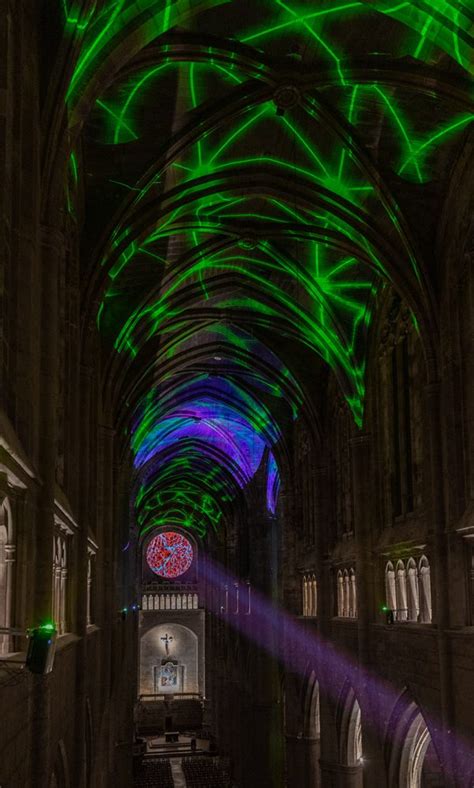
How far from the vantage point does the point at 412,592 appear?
22.2m

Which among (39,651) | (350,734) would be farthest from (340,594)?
(39,651)

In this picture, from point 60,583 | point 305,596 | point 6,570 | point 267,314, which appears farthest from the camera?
point 305,596

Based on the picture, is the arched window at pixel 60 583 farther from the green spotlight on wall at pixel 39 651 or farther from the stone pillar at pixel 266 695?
the stone pillar at pixel 266 695

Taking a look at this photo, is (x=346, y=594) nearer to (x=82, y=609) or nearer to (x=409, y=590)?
(x=409, y=590)

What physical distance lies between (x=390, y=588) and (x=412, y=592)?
191 centimetres

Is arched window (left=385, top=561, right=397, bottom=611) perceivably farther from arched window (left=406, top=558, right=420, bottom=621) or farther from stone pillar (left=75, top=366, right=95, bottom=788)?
stone pillar (left=75, top=366, right=95, bottom=788)

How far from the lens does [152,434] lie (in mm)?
43438

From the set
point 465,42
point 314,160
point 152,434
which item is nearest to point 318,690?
point 152,434

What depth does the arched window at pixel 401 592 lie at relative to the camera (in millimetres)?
22797

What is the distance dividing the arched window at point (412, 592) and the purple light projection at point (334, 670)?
219cm

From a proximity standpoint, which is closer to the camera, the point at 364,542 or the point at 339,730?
the point at 364,542

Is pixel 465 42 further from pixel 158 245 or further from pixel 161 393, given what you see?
pixel 161 393

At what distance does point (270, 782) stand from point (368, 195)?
3058cm

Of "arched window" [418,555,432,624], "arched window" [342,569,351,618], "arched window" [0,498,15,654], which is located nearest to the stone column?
"arched window" [0,498,15,654]
